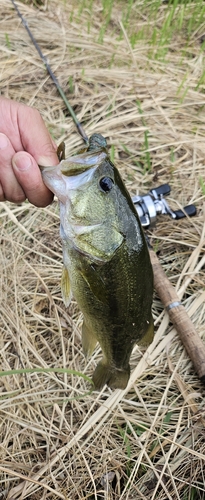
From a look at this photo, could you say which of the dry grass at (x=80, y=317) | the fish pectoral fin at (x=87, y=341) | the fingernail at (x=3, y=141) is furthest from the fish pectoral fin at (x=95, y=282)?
the dry grass at (x=80, y=317)

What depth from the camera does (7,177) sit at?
68.0 inches

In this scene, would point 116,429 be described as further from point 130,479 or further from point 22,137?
point 22,137

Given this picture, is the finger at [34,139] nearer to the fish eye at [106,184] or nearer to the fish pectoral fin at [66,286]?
the fish eye at [106,184]

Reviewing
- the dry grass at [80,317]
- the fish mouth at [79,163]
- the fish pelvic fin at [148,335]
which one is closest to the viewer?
the fish mouth at [79,163]

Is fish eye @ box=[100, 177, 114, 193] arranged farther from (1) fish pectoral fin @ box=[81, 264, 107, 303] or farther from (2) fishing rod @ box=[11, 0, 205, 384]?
(2) fishing rod @ box=[11, 0, 205, 384]

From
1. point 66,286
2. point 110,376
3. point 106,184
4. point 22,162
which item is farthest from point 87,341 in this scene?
point 22,162

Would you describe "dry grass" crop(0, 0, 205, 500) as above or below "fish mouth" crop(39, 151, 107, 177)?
below

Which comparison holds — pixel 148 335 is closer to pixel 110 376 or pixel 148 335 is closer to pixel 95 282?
pixel 110 376

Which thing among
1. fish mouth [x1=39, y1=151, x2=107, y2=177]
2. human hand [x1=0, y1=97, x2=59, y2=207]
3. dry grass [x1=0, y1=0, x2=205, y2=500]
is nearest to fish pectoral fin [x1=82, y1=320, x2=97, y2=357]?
dry grass [x1=0, y1=0, x2=205, y2=500]

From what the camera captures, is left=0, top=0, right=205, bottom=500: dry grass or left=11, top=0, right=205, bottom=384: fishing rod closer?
left=0, top=0, right=205, bottom=500: dry grass

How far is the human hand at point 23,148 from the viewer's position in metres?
1.70

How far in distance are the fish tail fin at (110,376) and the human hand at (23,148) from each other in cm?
83

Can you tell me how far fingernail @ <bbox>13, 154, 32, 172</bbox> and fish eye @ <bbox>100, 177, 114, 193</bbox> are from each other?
0.96 feet

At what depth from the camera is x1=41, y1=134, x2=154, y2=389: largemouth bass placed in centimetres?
160
